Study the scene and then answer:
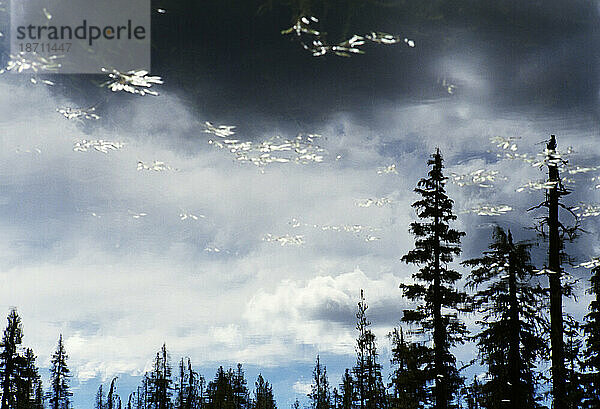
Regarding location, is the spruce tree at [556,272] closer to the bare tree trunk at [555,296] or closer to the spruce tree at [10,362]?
the bare tree trunk at [555,296]

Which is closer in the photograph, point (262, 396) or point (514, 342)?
point (514, 342)

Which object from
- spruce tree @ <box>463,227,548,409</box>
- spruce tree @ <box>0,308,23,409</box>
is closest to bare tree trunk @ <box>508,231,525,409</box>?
spruce tree @ <box>463,227,548,409</box>

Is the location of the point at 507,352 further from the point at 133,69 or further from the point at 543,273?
the point at 133,69

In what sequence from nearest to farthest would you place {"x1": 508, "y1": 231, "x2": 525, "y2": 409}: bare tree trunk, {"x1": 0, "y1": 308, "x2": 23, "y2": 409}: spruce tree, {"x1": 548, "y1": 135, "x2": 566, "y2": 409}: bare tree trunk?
{"x1": 548, "y1": 135, "x2": 566, "y2": 409}: bare tree trunk < {"x1": 508, "y1": 231, "x2": 525, "y2": 409}: bare tree trunk < {"x1": 0, "y1": 308, "x2": 23, "y2": 409}: spruce tree

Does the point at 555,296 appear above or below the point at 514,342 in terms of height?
above

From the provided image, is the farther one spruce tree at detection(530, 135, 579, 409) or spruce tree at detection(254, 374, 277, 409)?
spruce tree at detection(254, 374, 277, 409)

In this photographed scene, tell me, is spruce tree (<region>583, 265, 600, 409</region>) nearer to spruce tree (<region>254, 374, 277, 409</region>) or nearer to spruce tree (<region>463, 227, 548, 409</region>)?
spruce tree (<region>463, 227, 548, 409</region>)

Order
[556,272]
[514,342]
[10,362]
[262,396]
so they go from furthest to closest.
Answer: [262,396], [10,362], [514,342], [556,272]

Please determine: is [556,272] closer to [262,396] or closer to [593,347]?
[593,347]

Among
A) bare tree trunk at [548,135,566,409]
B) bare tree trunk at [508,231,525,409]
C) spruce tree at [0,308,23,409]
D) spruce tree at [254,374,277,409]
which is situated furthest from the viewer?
spruce tree at [254,374,277,409]

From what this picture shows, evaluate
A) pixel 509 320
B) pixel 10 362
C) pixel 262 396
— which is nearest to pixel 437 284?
pixel 509 320

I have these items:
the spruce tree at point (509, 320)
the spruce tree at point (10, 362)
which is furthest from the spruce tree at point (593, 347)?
the spruce tree at point (10, 362)

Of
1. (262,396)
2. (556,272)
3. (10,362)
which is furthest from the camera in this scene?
(262,396)

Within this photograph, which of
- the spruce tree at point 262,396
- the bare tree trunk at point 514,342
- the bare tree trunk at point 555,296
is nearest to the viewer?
the bare tree trunk at point 555,296
